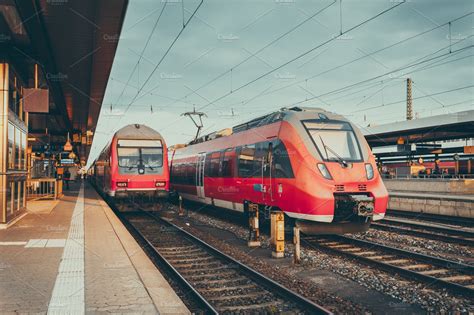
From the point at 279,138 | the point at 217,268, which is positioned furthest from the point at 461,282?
the point at 279,138

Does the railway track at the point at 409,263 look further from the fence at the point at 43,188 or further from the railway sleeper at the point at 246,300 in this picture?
the fence at the point at 43,188

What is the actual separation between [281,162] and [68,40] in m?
6.38

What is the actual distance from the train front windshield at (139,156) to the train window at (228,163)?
3144 mm

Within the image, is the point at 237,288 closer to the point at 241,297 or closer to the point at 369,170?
the point at 241,297

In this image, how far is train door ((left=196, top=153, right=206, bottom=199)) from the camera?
1843 centimetres

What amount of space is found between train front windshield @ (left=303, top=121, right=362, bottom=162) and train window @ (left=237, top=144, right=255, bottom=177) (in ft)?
8.47

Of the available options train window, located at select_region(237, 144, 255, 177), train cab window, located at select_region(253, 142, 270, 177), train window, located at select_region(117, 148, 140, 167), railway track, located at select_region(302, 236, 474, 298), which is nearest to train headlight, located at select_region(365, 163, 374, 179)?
railway track, located at select_region(302, 236, 474, 298)

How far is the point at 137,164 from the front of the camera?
1695 centimetres

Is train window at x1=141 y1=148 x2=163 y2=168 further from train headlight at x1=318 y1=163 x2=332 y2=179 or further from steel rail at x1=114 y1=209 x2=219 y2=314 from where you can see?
train headlight at x1=318 y1=163 x2=332 y2=179

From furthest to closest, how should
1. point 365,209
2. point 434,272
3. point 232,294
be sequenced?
point 365,209, point 434,272, point 232,294

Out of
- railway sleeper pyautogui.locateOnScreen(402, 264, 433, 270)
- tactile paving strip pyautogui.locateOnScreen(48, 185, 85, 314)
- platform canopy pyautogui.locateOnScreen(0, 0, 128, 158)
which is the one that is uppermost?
platform canopy pyautogui.locateOnScreen(0, 0, 128, 158)

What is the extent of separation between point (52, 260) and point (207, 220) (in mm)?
8914

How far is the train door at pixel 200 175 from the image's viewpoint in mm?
18427

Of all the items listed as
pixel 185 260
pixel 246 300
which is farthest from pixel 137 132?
pixel 246 300
